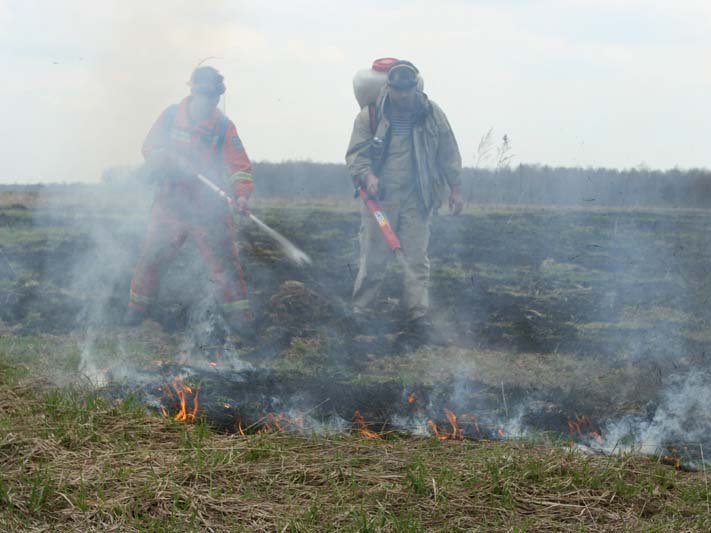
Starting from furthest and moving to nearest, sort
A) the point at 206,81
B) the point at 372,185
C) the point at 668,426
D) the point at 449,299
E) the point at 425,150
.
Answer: the point at 449,299 → the point at 425,150 → the point at 372,185 → the point at 206,81 → the point at 668,426

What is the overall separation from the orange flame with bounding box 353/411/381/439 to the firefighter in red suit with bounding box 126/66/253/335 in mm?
2660

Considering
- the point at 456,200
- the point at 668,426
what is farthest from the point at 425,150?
the point at 668,426

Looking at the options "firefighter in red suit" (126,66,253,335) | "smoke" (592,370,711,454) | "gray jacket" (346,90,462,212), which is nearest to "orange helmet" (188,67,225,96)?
"firefighter in red suit" (126,66,253,335)

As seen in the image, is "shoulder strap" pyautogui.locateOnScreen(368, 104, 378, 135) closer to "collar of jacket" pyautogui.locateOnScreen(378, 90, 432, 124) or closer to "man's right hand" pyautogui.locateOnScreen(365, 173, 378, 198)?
"collar of jacket" pyautogui.locateOnScreen(378, 90, 432, 124)

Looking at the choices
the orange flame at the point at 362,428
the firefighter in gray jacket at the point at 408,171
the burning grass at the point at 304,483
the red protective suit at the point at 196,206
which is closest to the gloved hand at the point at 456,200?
the firefighter in gray jacket at the point at 408,171

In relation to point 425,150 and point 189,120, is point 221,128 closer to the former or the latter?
point 189,120

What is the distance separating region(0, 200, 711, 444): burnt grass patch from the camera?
598cm

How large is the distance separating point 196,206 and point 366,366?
88.2 inches

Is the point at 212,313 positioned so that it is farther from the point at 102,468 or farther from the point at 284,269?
the point at 102,468

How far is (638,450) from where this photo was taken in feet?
14.4

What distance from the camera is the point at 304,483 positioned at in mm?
3773

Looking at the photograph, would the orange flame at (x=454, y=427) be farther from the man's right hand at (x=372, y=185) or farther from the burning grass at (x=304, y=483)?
the man's right hand at (x=372, y=185)

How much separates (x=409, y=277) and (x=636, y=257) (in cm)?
445

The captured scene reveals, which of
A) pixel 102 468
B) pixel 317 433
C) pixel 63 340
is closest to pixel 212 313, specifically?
pixel 63 340
